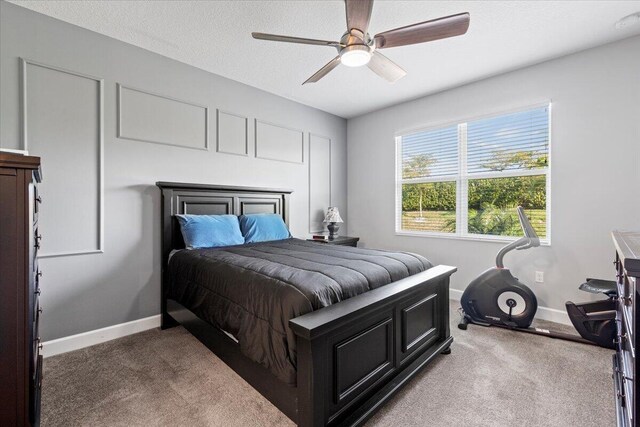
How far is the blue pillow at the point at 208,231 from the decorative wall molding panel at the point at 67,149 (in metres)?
0.71

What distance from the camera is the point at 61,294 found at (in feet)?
8.15

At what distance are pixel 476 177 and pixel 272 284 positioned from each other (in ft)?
10.4

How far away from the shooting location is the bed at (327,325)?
142 cm

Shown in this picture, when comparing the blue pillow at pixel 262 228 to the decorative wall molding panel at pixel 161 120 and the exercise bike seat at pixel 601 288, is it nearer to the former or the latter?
the decorative wall molding panel at pixel 161 120

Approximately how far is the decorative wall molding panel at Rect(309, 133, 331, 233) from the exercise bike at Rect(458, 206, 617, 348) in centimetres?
238

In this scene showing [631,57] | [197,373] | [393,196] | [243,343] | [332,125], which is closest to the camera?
[243,343]

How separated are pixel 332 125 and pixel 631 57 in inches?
135

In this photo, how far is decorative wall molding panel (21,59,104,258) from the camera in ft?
7.73

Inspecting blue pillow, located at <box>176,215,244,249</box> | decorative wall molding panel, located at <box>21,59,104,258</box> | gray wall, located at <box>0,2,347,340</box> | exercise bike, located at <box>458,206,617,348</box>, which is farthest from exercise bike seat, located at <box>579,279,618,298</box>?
decorative wall molding panel, located at <box>21,59,104,258</box>

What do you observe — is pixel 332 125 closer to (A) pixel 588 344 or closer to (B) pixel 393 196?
(B) pixel 393 196

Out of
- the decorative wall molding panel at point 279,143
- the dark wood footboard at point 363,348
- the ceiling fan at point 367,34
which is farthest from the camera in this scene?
the decorative wall molding panel at point 279,143

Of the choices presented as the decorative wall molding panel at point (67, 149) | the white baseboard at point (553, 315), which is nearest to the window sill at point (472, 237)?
the white baseboard at point (553, 315)

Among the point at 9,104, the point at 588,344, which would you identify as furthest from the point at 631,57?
the point at 9,104

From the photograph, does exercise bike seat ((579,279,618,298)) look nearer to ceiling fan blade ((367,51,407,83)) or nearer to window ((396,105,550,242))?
window ((396,105,550,242))
